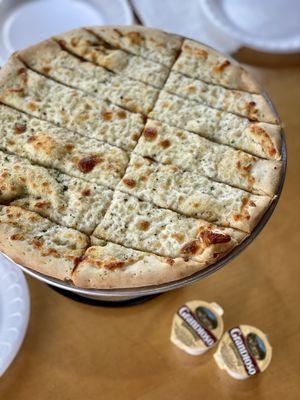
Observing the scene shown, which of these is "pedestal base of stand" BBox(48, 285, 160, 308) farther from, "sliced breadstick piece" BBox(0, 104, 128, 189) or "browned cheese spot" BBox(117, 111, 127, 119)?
"browned cheese spot" BBox(117, 111, 127, 119)

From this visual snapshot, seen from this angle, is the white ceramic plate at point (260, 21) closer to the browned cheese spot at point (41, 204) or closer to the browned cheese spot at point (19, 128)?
the browned cheese spot at point (19, 128)

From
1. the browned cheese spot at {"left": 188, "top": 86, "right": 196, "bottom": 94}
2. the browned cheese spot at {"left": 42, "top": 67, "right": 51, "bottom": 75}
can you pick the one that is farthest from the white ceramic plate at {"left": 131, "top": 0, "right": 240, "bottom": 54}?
the browned cheese spot at {"left": 42, "top": 67, "right": 51, "bottom": 75}

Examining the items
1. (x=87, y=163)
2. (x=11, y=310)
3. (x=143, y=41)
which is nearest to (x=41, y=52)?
(x=143, y=41)

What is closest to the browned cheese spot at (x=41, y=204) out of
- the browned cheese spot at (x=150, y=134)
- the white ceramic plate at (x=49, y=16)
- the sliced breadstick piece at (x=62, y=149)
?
the sliced breadstick piece at (x=62, y=149)

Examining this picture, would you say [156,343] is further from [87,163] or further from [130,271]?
[87,163]

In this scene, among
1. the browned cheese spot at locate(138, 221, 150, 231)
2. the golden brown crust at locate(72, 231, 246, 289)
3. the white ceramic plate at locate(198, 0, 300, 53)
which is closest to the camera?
the golden brown crust at locate(72, 231, 246, 289)

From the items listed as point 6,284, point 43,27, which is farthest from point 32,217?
point 43,27

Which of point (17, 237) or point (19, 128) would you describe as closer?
point (17, 237)
